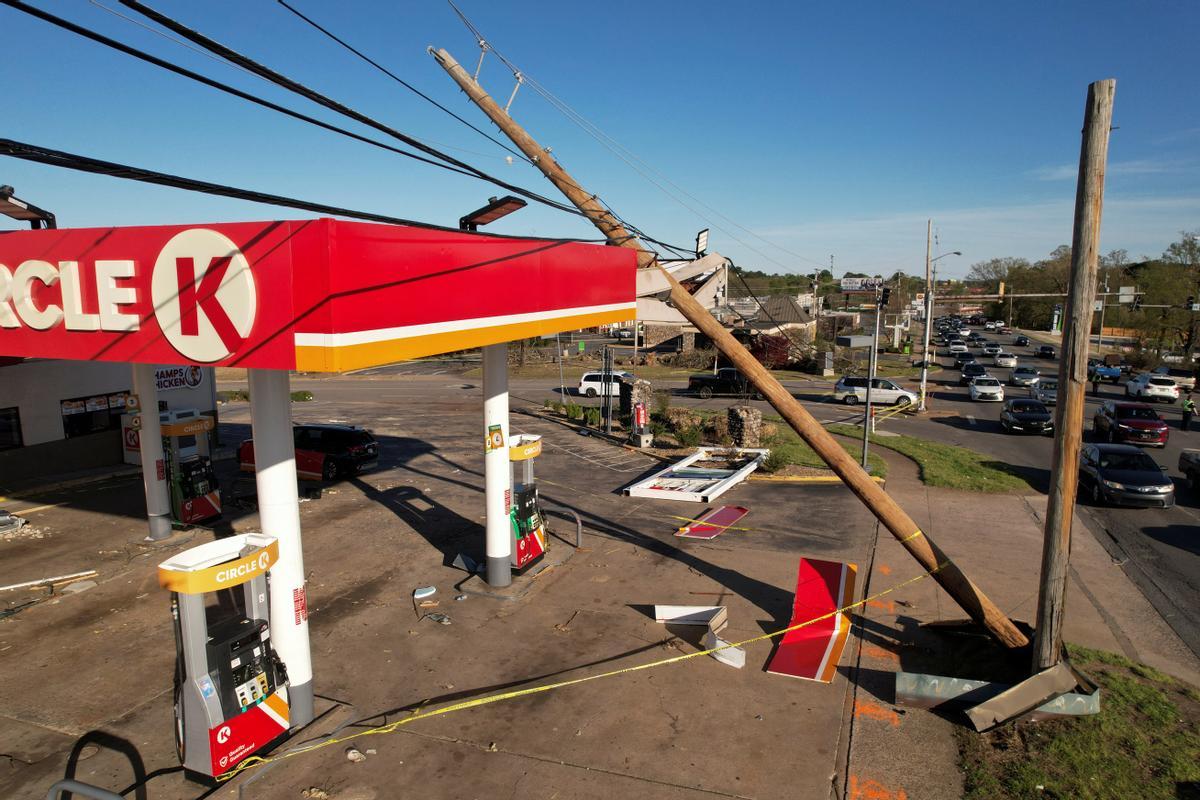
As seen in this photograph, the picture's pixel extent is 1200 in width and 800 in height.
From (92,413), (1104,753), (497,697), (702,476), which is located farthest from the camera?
(92,413)

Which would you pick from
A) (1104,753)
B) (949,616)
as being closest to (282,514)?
(1104,753)

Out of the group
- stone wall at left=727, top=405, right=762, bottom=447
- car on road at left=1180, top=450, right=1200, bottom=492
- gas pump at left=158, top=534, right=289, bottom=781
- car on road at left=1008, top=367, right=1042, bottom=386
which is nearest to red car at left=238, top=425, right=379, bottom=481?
stone wall at left=727, top=405, right=762, bottom=447

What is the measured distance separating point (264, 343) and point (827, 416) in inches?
1147

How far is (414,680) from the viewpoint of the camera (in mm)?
8859

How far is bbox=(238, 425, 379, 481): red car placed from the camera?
18984mm

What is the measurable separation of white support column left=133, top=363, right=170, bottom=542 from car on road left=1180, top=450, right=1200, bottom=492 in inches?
991

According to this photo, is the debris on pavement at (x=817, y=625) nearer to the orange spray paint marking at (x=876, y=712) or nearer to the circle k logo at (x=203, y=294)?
the orange spray paint marking at (x=876, y=712)

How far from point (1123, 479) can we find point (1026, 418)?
449 inches

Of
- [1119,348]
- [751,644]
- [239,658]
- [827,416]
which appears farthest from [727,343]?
[1119,348]

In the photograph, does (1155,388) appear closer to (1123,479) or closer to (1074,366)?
(1123,479)

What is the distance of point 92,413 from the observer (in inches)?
782

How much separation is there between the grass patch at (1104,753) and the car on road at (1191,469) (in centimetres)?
1340

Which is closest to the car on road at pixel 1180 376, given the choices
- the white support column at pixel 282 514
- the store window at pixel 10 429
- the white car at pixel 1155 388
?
the white car at pixel 1155 388

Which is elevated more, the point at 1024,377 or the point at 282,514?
the point at 282,514
